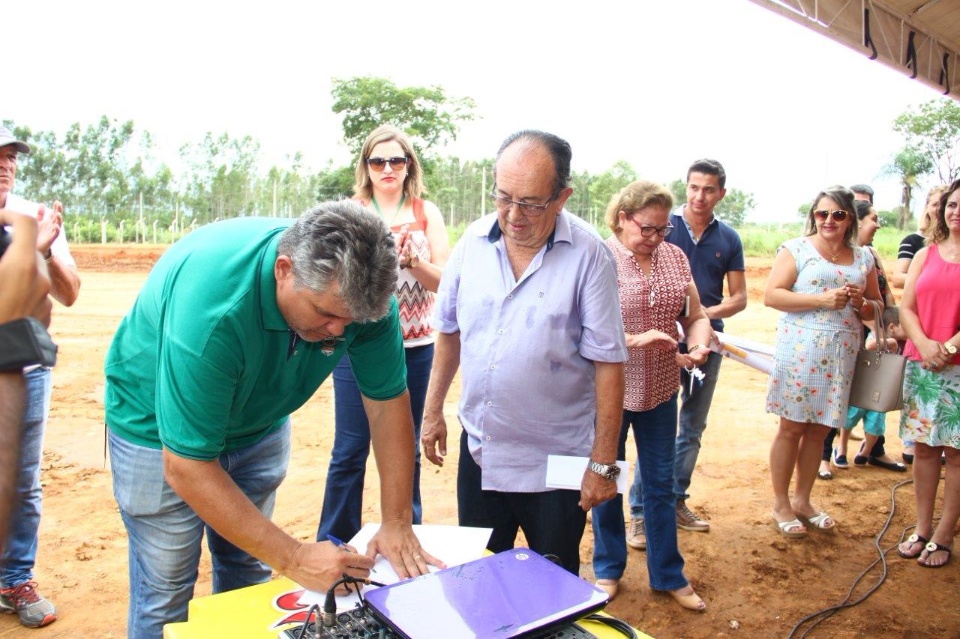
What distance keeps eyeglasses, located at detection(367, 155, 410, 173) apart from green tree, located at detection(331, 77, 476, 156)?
20412 millimetres

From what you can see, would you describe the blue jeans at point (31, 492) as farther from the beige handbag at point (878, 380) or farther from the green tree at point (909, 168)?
the green tree at point (909, 168)

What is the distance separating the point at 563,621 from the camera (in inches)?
49.9

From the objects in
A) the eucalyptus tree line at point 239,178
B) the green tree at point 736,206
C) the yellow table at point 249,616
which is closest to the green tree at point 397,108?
the eucalyptus tree line at point 239,178

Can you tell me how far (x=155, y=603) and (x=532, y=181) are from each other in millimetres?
1410

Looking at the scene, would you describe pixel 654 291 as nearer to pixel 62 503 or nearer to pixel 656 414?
pixel 656 414

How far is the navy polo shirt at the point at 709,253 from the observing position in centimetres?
355

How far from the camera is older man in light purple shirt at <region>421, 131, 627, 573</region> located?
6.63ft

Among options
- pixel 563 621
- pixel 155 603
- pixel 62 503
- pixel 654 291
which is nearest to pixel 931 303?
pixel 654 291

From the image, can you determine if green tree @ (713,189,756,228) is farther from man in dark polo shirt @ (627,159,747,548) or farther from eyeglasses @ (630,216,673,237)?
eyeglasses @ (630,216,673,237)

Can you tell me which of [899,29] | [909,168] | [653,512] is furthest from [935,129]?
[653,512]

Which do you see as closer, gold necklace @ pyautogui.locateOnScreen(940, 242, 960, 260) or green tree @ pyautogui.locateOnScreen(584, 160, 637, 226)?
gold necklace @ pyautogui.locateOnScreen(940, 242, 960, 260)

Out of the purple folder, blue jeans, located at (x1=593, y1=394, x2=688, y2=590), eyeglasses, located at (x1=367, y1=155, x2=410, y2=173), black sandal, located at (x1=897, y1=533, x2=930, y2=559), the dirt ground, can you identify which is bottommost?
the dirt ground

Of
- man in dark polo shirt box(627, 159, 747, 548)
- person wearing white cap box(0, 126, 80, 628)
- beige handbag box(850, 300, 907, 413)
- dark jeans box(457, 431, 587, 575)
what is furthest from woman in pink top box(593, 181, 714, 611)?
person wearing white cap box(0, 126, 80, 628)

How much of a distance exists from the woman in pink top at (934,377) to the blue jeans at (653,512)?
4.58 ft
